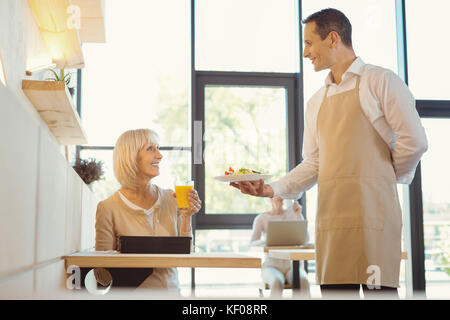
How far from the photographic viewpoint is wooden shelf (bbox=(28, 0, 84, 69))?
2.58 m

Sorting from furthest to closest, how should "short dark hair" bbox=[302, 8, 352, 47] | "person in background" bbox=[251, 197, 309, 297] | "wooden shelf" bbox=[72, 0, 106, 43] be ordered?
"person in background" bbox=[251, 197, 309, 297]
"wooden shelf" bbox=[72, 0, 106, 43]
"short dark hair" bbox=[302, 8, 352, 47]

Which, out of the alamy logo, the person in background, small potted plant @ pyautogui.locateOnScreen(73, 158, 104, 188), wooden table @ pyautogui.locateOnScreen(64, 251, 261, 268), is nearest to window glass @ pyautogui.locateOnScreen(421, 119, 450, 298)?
the person in background

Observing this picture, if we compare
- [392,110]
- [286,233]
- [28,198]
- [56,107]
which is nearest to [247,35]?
[286,233]

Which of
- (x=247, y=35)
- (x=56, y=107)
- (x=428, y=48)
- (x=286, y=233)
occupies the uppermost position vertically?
(x=247, y=35)

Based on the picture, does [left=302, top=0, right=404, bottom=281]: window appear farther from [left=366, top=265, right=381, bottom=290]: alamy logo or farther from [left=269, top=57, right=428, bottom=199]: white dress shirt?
[left=366, top=265, right=381, bottom=290]: alamy logo

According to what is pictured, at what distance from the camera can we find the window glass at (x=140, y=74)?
17.2 feet

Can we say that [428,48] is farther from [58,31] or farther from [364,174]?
[364,174]

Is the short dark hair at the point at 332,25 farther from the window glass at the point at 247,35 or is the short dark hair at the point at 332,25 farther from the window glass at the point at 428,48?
the window glass at the point at 428,48

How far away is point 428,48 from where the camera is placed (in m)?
5.68

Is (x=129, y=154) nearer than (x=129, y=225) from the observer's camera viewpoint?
No

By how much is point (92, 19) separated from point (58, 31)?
689 mm

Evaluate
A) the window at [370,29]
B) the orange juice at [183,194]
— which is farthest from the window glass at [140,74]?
the orange juice at [183,194]

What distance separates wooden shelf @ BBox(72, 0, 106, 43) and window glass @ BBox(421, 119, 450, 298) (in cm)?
347
